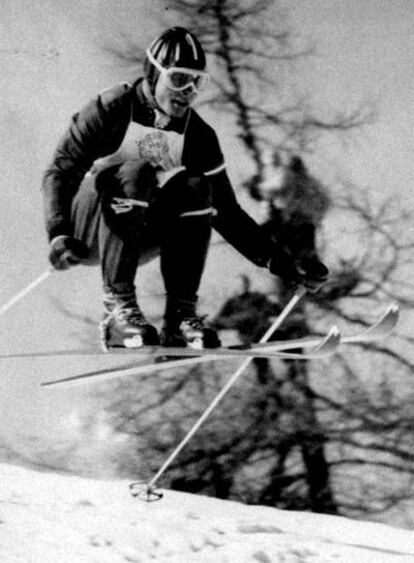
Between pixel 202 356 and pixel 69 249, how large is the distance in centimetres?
59

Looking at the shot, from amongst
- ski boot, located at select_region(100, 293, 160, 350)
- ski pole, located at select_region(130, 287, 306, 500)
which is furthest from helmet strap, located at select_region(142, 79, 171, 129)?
ski pole, located at select_region(130, 287, 306, 500)

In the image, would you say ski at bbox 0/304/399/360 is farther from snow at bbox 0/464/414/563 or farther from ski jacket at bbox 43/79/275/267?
snow at bbox 0/464/414/563

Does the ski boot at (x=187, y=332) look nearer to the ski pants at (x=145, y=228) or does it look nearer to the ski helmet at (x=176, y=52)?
the ski pants at (x=145, y=228)

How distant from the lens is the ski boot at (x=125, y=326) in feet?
9.71

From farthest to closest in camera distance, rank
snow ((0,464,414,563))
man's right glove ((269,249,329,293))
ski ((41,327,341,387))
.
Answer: man's right glove ((269,249,329,293)) → snow ((0,464,414,563)) → ski ((41,327,341,387))

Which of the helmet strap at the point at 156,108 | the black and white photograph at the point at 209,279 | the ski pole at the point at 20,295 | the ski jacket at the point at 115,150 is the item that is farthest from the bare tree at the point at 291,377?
the ski pole at the point at 20,295

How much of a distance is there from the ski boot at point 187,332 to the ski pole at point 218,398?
21cm

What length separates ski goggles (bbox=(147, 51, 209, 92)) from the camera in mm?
2941

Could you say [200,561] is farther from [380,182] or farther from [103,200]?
[380,182]

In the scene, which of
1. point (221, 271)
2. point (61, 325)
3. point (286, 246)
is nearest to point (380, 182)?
point (286, 246)

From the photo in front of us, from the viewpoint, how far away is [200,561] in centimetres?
306

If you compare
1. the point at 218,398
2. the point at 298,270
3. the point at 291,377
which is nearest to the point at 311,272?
the point at 298,270

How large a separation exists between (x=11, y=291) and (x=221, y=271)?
0.79m

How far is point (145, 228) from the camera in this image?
3047 mm
